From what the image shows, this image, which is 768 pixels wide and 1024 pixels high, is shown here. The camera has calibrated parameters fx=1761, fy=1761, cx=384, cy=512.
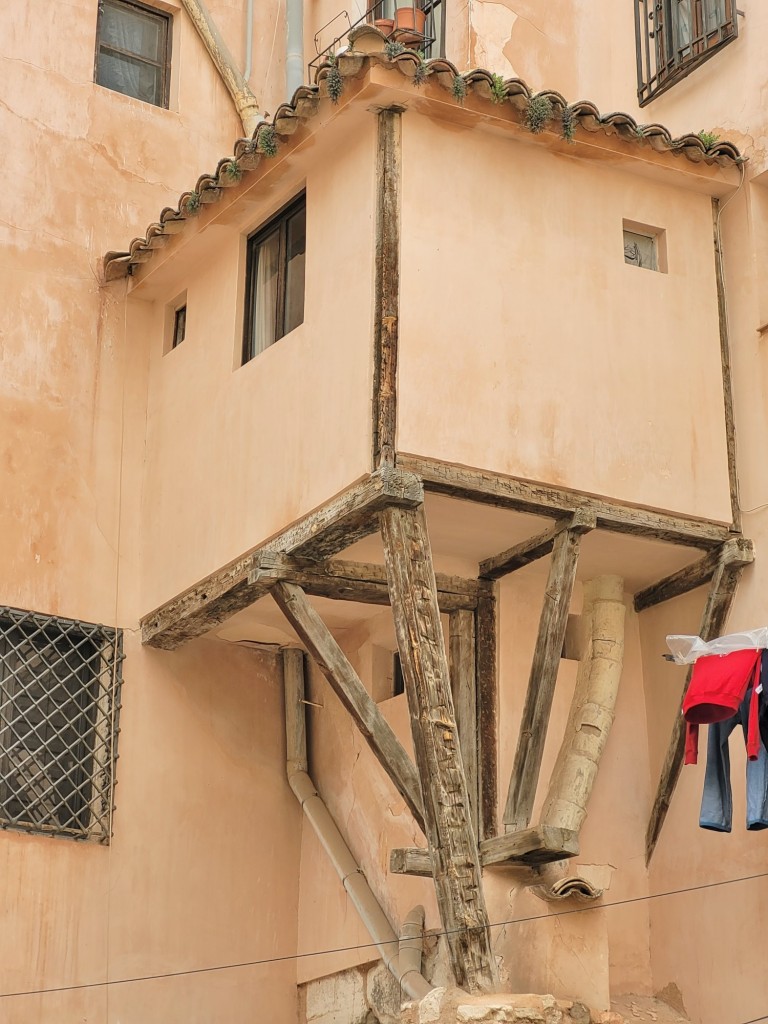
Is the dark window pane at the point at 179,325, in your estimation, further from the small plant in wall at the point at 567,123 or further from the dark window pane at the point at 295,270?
the small plant in wall at the point at 567,123

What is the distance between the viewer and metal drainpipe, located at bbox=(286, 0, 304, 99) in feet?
52.3

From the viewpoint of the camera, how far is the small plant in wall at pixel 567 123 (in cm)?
1183

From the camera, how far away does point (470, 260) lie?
11586mm

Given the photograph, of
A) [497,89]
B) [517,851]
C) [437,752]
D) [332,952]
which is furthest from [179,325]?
[517,851]

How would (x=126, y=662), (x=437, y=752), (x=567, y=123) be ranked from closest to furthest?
(x=437, y=752) < (x=567, y=123) < (x=126, y=662)

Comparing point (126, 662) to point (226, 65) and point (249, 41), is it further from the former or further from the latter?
point (249, 41)

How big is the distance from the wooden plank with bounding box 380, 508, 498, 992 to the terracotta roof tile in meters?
2.90

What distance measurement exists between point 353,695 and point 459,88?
4.04 metres

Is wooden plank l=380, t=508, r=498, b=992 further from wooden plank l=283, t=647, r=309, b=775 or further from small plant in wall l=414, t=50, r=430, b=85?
wooden plank l=283, t=647, r=309, b=775

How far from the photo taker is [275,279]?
42.1 feet

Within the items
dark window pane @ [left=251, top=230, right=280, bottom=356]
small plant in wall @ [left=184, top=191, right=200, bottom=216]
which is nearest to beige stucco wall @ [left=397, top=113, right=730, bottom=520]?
dark window pane @ [left=251, top=230, right=280, bottom=356]

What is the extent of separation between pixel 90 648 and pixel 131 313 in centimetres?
285

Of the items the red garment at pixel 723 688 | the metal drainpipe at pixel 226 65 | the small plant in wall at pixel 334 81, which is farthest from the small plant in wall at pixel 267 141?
the red garment at pixel 723 688

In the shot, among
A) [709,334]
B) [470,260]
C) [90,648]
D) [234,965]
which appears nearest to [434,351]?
[470,260]
